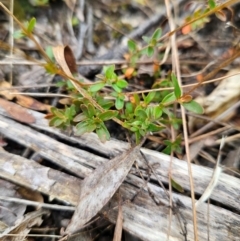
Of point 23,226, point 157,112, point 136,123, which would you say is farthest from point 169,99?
point 23,226

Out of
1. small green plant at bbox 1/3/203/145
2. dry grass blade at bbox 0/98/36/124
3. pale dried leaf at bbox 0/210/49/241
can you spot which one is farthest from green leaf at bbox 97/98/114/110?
pale dried leaf at bbox 0/210/49/241

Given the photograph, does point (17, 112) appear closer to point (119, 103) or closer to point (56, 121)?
point (56, 121)

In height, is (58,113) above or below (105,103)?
below

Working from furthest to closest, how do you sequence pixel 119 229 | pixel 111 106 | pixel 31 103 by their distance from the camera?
pixel 31 103 < pixel 111 106 < pixel 119 229

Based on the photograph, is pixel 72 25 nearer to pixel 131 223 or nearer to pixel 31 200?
pixel 31 200

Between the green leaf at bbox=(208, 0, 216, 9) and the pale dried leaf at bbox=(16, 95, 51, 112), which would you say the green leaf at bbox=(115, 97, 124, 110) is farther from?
the green leaf at bbox=(208, 0, 216, 9)

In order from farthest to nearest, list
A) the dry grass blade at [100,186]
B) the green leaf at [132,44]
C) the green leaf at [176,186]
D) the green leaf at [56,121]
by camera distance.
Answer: the green leaf at [132,44]
the green leaf at [56,121]
the green leaf at [176,186]
the dry grass blade at [100,186]

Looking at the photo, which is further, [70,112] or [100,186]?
[70,112]

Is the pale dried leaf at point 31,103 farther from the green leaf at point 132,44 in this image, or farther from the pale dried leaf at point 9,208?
the green leaf at point 132,44

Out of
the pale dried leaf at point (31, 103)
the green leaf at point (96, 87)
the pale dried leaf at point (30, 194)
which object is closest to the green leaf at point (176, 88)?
the green leaf at point (96, 87)
